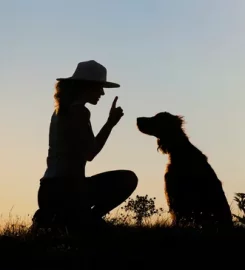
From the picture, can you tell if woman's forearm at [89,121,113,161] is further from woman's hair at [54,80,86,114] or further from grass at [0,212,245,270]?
grass at [0,212,245,270]

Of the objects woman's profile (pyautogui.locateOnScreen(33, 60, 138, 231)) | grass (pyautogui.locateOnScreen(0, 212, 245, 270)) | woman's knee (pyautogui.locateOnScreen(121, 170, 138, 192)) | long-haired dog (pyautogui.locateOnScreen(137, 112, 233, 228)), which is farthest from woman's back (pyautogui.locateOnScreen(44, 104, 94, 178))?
long-haired dog (pyautogui.locateOnScreen(137, 112, 233, 228))

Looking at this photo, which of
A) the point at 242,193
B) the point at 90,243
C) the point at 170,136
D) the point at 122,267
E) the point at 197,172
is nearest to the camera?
the point at 122,267

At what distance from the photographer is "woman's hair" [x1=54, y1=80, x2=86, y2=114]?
6.85m

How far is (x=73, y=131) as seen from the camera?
6.74 meters

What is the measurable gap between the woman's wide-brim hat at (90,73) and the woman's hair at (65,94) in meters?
0.07

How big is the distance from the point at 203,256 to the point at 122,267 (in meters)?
0.68

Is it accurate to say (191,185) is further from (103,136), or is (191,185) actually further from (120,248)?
(120,248)

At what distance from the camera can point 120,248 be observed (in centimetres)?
496

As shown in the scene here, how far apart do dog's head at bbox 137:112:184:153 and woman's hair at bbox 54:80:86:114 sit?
4.20 m

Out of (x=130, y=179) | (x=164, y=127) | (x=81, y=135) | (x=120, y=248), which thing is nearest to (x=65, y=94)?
(x=81, y=135)

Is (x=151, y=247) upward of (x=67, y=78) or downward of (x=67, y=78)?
downward

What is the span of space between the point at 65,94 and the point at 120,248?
95.2 inches

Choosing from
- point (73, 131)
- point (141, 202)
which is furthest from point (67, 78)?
point (141, 202)

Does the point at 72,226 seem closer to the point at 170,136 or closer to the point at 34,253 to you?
the point at 34,253
